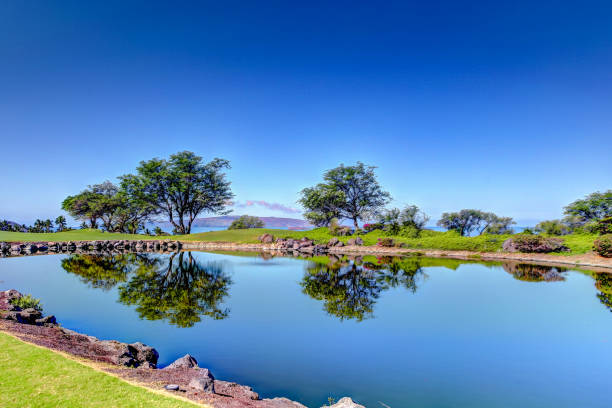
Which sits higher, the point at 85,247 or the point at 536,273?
the point at 85,247

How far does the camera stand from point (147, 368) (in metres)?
7.12

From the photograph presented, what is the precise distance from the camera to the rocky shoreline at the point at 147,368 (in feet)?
18.3

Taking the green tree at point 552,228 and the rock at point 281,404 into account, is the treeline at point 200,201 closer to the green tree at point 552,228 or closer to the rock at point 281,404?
the green tree at point 552,228

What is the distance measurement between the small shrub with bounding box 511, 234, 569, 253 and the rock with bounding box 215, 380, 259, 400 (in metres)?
35.4

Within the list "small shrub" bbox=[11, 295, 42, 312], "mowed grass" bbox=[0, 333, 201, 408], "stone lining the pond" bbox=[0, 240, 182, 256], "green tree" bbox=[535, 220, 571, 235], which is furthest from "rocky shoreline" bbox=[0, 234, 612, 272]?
"mowed grass" bbox=[0, 333, 201, 408]

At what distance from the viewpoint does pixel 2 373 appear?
18.2ft

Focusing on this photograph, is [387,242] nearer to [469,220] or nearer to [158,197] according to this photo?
[469,220]

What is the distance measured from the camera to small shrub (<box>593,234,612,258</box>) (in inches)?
1017

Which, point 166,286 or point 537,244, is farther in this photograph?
point 537,244

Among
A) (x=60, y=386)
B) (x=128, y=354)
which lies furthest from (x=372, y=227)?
(x=60, y=386)

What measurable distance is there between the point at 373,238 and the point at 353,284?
24.8m

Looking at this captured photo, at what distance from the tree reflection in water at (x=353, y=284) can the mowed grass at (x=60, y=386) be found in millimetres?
8189

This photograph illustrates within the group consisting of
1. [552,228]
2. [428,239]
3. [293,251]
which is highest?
[552,228]

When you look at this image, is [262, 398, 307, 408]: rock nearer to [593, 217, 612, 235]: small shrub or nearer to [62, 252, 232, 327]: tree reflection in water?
[62, 252, 232, 327]: tree reflection in water
